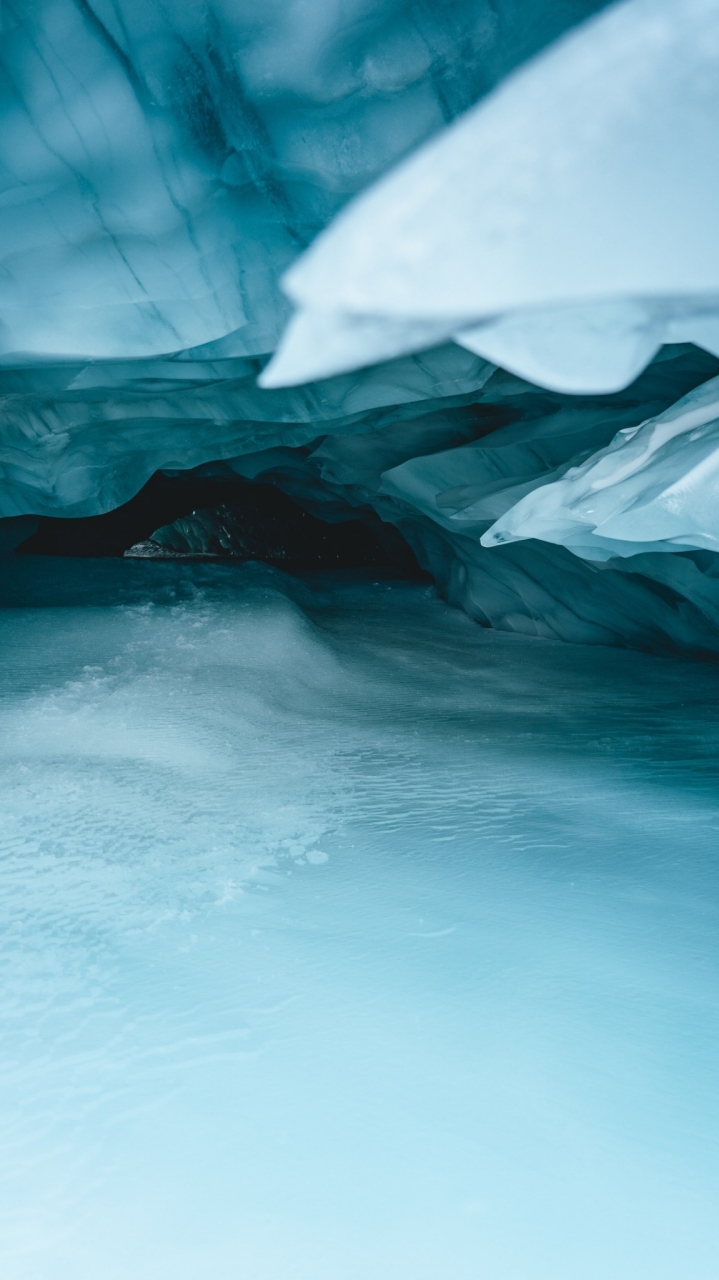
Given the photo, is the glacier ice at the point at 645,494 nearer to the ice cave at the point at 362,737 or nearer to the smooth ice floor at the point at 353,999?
the ice cave at the point at 362,737

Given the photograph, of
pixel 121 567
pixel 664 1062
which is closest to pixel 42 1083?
pixel 664 1062

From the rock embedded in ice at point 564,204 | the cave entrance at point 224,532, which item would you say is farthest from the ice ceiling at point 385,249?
the cave entrance at point 224,532

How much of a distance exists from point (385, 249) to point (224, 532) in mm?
12139

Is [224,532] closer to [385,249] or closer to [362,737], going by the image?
[362,737]

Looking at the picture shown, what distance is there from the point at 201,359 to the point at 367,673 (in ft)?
7.09

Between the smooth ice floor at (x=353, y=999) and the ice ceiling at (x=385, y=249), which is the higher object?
the ice ceiling at (x=385, y=249)

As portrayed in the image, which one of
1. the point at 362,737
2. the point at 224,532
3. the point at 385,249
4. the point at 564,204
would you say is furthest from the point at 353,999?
the point at 224,532

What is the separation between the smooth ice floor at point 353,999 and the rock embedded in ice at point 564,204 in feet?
4.29

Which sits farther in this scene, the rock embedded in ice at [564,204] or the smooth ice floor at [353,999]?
the rock embedded in ice at [564,204]

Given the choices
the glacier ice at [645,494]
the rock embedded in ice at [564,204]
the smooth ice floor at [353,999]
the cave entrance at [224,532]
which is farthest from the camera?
the cave entrance at [224,532]

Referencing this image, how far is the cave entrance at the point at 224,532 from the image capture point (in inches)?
350

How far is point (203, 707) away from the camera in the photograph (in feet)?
12.1

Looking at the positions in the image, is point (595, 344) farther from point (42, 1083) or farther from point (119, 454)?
point (119, 454)

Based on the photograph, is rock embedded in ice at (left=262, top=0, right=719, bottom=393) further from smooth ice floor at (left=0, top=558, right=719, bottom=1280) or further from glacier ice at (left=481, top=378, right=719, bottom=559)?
smooth ice floor at (left=0, top=558, right=719, bottom=1280)
